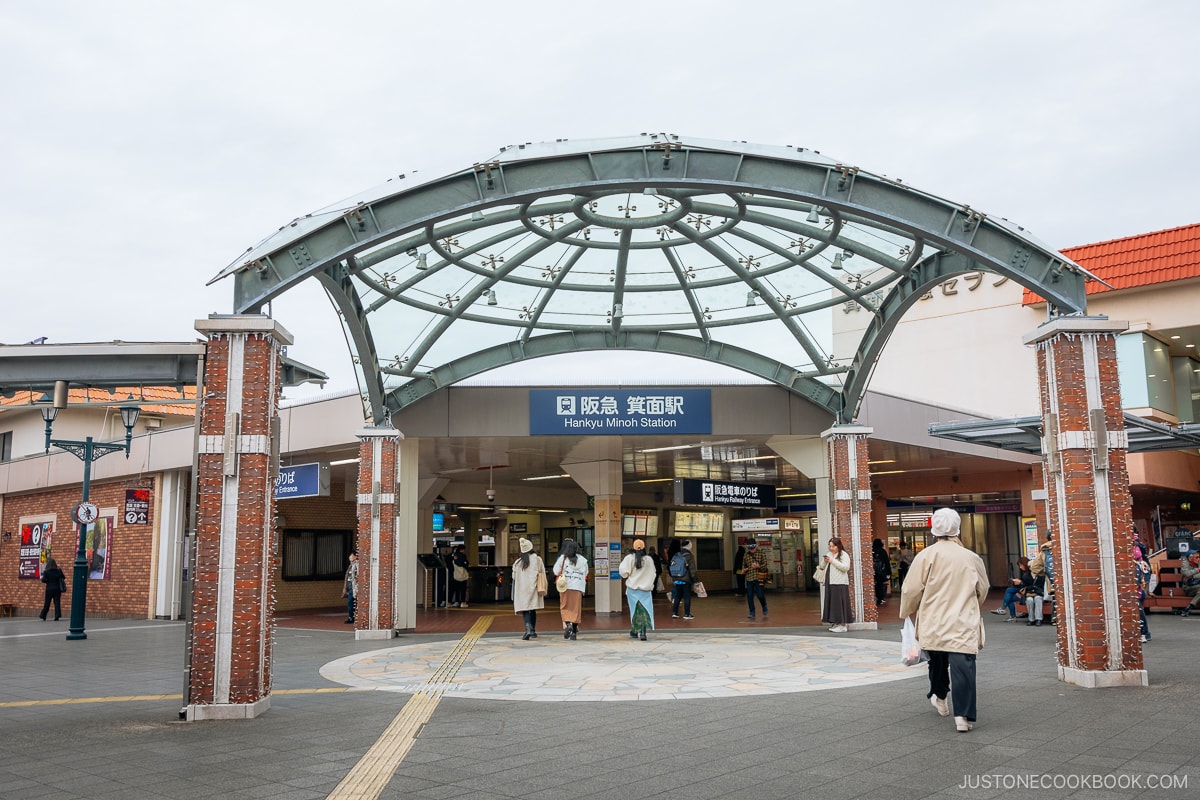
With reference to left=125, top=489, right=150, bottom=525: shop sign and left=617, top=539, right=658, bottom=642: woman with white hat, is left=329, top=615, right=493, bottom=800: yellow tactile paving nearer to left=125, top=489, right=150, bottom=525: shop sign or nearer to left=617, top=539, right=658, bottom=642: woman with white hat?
left=617, top=539, right=658, bottom=642: woman with white hat

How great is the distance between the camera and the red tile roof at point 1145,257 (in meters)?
23.8

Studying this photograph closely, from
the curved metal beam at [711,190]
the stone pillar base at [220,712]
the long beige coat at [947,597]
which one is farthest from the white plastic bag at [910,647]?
the stone pillar base at [220,712]

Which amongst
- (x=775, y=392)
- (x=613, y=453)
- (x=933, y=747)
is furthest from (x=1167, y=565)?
(x=933, y=747)

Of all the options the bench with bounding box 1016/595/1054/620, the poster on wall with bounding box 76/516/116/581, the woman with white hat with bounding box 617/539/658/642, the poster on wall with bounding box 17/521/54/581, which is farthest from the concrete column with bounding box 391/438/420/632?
the poster on wall with bounding box 17/521/54/581

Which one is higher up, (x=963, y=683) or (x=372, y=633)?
(x=963, y=683)

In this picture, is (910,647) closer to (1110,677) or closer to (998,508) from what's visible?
(1110,677)

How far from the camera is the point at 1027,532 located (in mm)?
23031

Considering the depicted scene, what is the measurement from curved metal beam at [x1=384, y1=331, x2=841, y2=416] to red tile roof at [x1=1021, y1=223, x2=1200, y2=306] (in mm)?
10773

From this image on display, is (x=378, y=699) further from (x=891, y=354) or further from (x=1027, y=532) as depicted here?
(x=891, y=354)

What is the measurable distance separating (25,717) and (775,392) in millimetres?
12693

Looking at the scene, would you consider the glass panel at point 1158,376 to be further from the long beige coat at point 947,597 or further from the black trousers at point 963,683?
the black trousers at point 963,683

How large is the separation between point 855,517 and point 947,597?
958cm

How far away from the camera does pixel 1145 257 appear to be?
2452 cm

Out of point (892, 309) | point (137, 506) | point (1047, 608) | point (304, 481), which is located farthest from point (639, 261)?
point (137, 506)
